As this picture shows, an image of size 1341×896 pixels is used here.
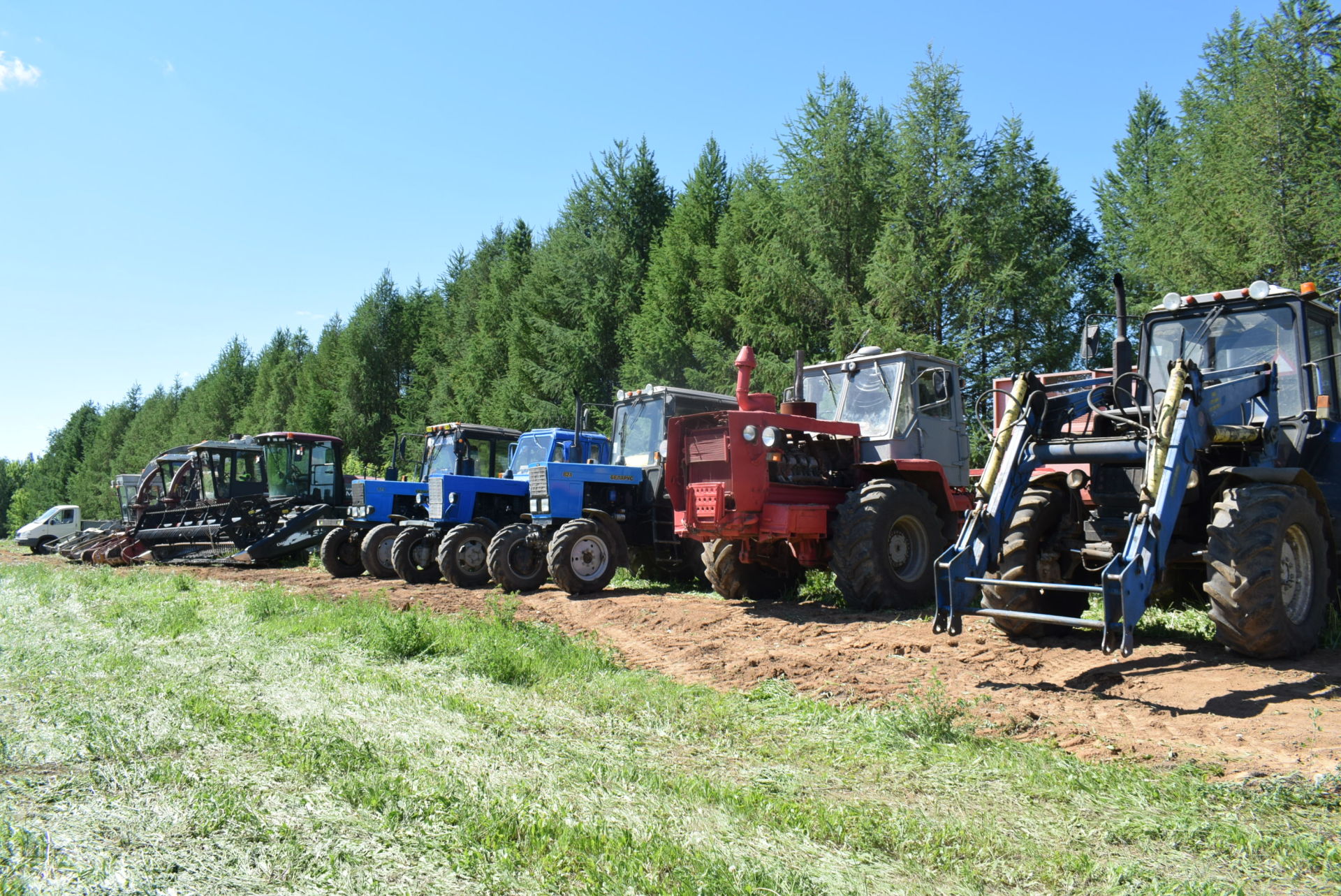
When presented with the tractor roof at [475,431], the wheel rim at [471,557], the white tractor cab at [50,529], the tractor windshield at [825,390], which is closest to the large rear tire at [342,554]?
the tractor roof at [475,431]

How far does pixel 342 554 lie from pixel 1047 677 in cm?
1325

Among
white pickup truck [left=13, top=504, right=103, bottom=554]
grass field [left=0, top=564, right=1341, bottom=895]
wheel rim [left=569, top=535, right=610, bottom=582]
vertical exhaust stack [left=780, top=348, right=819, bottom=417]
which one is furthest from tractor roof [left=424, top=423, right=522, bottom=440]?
white pickup truck [left=13, top=504, right=103, bottom=554]

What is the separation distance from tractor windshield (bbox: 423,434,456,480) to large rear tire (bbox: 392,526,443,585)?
5.99ft

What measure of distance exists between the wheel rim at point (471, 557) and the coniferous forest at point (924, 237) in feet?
24.8

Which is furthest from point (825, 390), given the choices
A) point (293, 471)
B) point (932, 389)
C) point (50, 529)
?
point (50, 529)

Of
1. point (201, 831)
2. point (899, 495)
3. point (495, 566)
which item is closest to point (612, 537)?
point (495, 566)

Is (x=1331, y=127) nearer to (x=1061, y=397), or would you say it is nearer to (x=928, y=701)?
(x=1061, y=397)

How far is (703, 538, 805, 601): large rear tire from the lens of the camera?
9.85 metres

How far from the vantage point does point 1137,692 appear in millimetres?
5273

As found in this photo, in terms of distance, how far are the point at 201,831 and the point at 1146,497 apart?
5.07 metres

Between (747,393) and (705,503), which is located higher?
(747,393)

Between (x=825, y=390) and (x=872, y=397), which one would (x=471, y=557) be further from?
(x=872, y=397)

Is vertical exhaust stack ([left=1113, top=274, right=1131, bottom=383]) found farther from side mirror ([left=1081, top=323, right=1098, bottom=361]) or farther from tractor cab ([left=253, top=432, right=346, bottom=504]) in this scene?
tractor cab ([left=253, top=432, right=346, bottom=504])

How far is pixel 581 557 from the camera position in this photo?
11.6 metres
